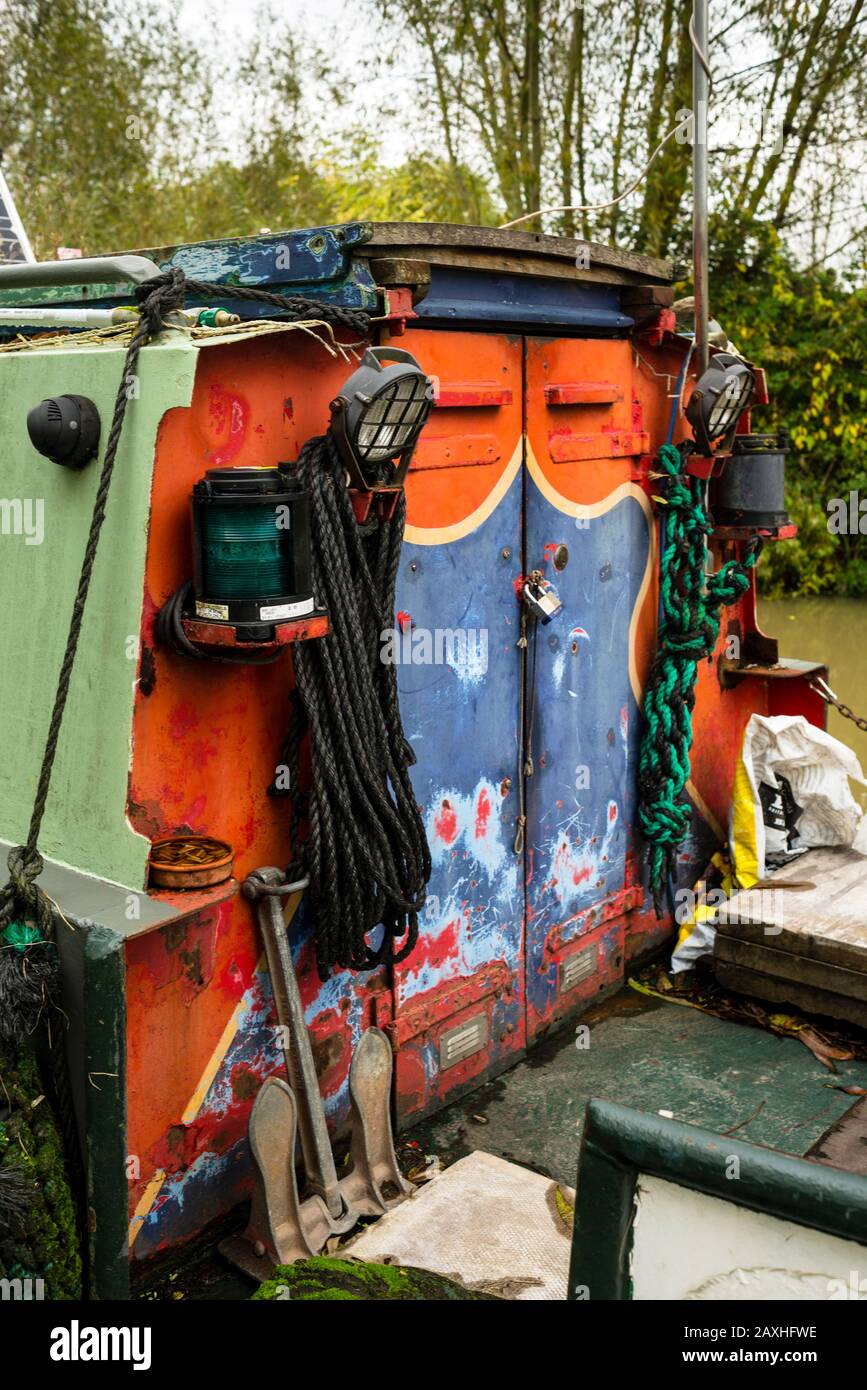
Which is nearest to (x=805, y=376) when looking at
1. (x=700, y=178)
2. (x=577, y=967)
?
(x=700, y=178)

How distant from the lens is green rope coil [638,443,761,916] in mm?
4535

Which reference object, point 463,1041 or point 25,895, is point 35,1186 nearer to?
point 25,895

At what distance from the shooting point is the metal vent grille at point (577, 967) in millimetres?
4363

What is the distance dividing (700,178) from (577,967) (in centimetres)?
268

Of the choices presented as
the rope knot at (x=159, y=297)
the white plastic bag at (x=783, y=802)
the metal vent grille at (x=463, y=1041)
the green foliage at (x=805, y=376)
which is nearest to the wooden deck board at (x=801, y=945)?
the white plastic bag at (x=783, y=802)

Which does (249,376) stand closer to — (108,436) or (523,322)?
(108,436)

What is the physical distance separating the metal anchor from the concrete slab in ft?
0.34

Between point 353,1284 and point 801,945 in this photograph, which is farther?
point 801,945

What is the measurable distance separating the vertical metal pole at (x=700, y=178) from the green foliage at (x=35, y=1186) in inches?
125

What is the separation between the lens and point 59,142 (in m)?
14.7

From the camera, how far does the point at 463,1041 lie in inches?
155

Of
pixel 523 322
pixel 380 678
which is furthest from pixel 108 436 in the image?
pixel 523 322

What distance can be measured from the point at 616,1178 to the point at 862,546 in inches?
427

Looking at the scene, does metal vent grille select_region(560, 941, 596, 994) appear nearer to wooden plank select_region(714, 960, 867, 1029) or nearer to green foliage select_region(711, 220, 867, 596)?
wooden plank select_region(714, 960, 867, 1029)
